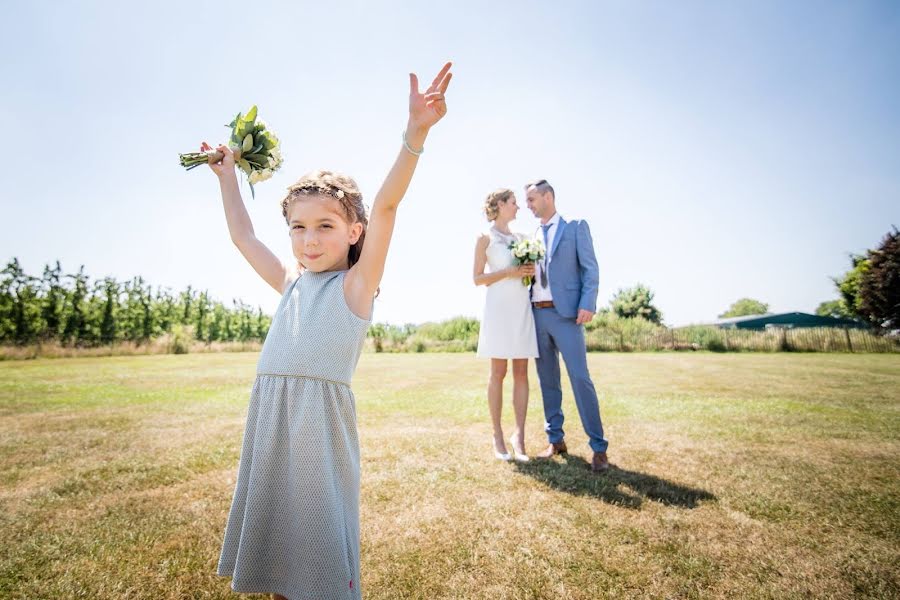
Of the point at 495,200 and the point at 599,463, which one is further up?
the point at 495,200

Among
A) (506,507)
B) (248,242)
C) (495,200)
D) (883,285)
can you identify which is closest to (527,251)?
(495,200)

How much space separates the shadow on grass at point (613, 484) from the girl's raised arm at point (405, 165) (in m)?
2.82

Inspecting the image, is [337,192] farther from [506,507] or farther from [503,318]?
[503,318]

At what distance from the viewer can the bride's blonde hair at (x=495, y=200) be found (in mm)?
4863

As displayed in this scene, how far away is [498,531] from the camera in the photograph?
107 inches

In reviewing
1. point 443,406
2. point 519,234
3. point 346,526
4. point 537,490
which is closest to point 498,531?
point 537,490

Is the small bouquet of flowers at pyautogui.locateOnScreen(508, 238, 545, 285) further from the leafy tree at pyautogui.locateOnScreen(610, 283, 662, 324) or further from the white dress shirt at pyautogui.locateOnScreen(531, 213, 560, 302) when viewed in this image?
the leafy tree at pyautogui.locateOnScreen(610, 283, 662, 324)

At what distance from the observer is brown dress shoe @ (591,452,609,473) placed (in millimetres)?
3936

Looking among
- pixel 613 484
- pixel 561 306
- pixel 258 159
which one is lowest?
pixel 613 484

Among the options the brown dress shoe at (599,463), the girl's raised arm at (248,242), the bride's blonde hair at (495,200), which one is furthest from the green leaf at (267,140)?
the brown dress shoe at (599,463)

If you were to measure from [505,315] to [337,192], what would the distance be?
10.3 ft

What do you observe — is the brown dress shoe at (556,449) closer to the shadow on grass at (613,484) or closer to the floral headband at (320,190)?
the shadow on grass at (613,484)

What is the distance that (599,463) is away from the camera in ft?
13.0

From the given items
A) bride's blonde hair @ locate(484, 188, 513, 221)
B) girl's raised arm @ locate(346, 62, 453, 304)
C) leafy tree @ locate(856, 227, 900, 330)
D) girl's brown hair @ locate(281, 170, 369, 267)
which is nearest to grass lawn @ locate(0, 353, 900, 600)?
girl's raised arm @ locate(346, 62, 453, 304)
